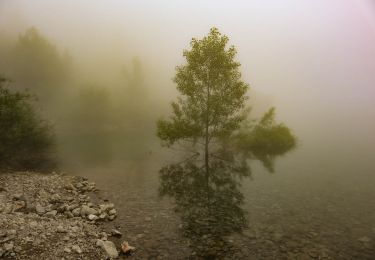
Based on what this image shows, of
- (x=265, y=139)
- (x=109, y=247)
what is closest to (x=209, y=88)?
(x=265, y=139)

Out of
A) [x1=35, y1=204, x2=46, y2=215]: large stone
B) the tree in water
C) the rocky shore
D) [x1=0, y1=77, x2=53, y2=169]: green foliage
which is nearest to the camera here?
the rocky shore

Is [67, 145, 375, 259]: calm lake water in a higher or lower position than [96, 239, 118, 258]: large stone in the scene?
higher

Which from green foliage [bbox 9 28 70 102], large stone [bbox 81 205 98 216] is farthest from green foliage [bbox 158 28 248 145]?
green foliage [bbox 9 28 70 102]

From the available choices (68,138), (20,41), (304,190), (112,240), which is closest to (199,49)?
(304,190)

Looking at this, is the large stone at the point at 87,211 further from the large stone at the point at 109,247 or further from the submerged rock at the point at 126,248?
the submerged rock at the point at 126,248

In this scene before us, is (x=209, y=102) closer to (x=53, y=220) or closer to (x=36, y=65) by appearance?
(x=53, y=220)

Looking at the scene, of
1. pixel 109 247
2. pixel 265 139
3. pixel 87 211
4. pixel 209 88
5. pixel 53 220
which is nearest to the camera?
pixel 109 247

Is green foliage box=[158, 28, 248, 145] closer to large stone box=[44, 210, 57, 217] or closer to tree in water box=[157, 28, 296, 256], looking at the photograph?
tree in water box=[157, 28, 296, 256]

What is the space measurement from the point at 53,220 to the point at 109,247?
522 cm

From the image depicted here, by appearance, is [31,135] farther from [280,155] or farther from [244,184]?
[280,155]

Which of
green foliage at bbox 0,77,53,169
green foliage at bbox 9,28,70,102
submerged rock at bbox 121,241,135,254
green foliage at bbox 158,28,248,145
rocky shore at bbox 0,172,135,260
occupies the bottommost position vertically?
submerged rock at bbox 121,241,135,254

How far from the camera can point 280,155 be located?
50125 mm

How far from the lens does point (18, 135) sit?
129ft

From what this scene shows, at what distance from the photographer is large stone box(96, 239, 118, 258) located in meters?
19.2
